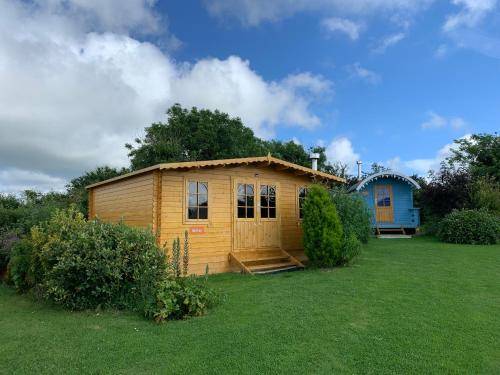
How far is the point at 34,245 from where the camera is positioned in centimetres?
681

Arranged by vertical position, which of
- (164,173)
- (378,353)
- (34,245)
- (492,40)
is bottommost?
(378,353)

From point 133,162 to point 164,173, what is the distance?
17.1 m

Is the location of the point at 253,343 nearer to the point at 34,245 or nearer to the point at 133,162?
the point at 34,245

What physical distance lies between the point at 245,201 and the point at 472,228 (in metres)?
8.91

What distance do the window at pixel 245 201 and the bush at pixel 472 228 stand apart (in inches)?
330

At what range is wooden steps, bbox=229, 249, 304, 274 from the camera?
31.7 feet

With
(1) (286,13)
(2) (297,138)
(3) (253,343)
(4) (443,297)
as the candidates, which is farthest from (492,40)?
(2) (297,138)

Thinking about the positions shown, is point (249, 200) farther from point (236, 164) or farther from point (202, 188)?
point (202, 188)

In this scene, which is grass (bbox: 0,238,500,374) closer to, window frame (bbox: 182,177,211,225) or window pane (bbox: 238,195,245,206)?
window frame (bbox: 182,177,211,225)

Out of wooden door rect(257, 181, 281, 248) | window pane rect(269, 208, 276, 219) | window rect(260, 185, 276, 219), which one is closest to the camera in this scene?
wooden door rect(257, 181, 281, 248)

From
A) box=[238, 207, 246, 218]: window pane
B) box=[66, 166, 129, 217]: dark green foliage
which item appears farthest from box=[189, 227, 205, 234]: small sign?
box=[66, 166, 129, 217]: dark green foliage

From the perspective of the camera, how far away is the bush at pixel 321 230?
912 centimetres

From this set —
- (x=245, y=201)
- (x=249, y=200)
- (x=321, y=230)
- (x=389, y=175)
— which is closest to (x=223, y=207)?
(x=245, y=201)

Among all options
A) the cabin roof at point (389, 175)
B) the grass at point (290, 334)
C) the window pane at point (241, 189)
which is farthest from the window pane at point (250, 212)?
the cabin roof at point (389, 175)
